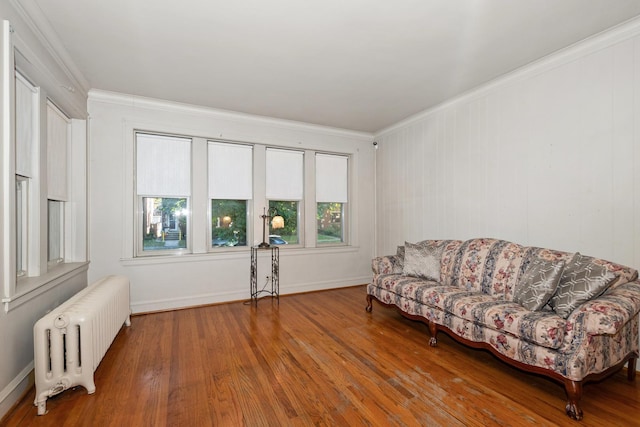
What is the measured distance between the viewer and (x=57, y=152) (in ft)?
10.5

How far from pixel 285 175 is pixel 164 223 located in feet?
6.51

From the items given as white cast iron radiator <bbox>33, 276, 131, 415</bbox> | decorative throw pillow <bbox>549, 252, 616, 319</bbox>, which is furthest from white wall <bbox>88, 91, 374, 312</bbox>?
decorative throw pillow <bbox>549, 252, 616, 319</bbox>

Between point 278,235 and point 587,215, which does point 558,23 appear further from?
point 278,235

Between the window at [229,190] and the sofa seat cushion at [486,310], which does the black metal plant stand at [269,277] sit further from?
the sofa seat cushion at [486,310]

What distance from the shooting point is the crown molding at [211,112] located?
384 cm

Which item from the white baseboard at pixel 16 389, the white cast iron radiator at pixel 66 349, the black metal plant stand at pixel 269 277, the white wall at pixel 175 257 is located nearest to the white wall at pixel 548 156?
the white wall at pixel 175 257

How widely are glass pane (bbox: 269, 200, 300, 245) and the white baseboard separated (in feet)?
10.0

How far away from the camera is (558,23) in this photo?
2.52m

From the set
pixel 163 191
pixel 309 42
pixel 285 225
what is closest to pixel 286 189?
pixel 285 225

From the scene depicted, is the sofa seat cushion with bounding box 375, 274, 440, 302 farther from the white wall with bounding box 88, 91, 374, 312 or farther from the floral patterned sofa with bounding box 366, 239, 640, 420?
the white wall with bounding box 88, 91, 374, 312

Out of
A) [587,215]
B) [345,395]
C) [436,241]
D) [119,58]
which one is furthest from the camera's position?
[436,241]

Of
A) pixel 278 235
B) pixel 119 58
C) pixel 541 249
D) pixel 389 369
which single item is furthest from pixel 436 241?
pixel 119 58

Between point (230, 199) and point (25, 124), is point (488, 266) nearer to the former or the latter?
point (230, 199)

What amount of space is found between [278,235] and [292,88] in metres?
2.37
